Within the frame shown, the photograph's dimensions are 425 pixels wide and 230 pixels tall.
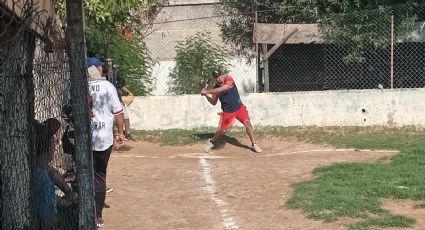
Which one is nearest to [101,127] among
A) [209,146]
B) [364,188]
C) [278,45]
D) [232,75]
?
[364,188]

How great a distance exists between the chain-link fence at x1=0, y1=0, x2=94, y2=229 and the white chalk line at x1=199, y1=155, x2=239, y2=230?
6.10 ft

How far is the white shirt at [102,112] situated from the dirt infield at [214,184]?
0.92 meters

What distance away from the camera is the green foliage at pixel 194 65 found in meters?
16.4

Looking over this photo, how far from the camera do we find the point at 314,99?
14.7 metres

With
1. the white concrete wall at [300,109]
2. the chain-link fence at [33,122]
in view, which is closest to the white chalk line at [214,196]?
the chain-link fence at [33,122]

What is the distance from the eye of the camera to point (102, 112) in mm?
7168

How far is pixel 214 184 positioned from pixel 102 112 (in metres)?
2.62

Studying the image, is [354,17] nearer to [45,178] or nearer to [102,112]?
[102,112]

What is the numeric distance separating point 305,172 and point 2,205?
→ 5.41 metres

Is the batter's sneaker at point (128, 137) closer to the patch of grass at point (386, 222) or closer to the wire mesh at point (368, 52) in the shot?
the wire mesh at point (368, 52)

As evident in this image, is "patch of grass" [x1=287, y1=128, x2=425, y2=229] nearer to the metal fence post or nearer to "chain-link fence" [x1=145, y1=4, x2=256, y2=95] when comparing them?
the metal fence post

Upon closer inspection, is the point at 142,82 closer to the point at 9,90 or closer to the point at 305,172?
the point at 305,172

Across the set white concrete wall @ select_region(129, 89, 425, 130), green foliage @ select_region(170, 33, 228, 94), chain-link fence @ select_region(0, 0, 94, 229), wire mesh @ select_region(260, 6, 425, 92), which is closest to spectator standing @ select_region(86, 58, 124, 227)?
chain-link fence @ select_region(0, 0, 94, 229)

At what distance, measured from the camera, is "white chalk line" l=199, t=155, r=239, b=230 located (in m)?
7.14
